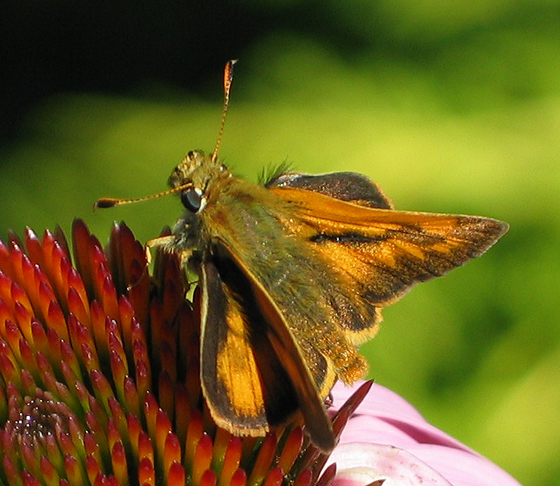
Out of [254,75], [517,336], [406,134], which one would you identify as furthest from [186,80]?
[517,336]


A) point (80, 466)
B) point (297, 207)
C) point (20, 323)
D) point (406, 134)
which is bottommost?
point (80, 466)

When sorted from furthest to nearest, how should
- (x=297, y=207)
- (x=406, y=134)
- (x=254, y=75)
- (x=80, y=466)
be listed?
(x=254, y=75) → (x=406, y=134) → (x=297, y=207) → (x=80, y=466)

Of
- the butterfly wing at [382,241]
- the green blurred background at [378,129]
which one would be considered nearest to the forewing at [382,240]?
the butterfly wing at [382,241]

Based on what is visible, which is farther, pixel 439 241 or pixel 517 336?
pixel 517 336

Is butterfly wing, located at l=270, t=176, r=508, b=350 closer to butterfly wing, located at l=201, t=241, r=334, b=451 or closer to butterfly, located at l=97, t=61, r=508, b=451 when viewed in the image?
butterfly, located at l=97, t=61, r=508, b=451

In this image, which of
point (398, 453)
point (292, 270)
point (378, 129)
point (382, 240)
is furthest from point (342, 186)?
point (378, 129)

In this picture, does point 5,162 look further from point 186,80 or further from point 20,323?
point 20,323
